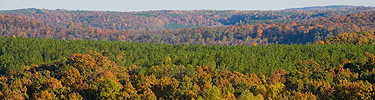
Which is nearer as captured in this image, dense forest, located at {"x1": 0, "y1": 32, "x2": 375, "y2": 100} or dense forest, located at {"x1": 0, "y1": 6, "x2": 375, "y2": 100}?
dense forest, located at {"x1": 0, "y1": 6, "x2": 375, "y2": 100}

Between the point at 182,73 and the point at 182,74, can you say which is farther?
the point at 182,73

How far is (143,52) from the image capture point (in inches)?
5167

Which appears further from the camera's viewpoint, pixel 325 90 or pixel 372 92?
pixel 325 90

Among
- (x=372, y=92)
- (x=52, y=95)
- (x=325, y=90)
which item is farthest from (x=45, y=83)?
(x=372, y=92)

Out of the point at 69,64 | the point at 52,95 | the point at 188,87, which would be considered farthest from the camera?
the point at 69,64

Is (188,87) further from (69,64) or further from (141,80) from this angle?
(69,64)

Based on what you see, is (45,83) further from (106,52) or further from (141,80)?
(106,52)

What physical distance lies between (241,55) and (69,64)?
38888 millimetres

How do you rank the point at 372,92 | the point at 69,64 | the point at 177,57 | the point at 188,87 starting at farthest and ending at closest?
the point at 177,57
the point at 69,64
the point at 188,87
the point at 372,92

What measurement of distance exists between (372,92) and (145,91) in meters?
25.1

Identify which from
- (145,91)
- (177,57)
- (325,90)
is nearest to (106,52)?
(177,57)

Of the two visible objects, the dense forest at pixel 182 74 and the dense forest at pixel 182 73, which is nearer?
the dense forest at pixel 182 74

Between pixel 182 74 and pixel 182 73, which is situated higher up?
pixel 182 74

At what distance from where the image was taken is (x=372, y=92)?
2370 inches
